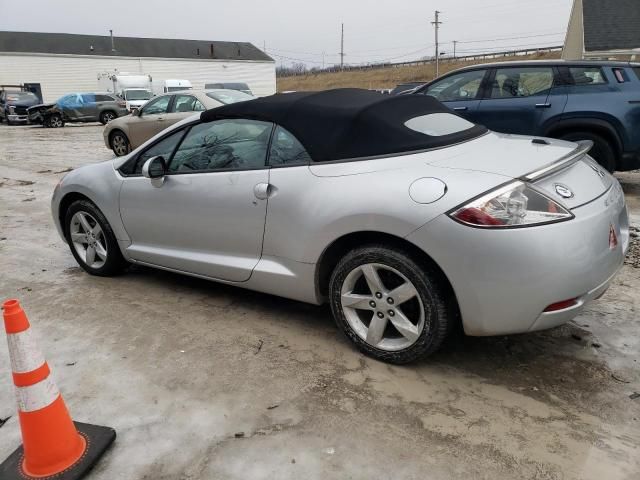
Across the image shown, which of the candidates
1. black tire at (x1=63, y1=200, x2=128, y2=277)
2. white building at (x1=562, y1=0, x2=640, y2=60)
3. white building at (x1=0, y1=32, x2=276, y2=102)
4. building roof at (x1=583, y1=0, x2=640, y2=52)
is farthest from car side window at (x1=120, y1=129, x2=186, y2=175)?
white building at (x1=0, y1=32, x2=276, y2=102)

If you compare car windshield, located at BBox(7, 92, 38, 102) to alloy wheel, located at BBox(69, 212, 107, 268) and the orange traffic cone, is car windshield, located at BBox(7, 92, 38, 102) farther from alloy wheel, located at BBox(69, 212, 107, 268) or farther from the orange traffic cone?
the orange traffic cone

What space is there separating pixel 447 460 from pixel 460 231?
103 centimetres

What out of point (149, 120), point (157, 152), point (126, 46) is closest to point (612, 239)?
point (157, 152)

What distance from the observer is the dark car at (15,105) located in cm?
2445

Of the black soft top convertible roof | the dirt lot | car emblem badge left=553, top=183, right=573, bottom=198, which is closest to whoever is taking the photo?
the dirt lot

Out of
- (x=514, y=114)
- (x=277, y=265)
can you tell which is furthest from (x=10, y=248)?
(x=514, y=114)

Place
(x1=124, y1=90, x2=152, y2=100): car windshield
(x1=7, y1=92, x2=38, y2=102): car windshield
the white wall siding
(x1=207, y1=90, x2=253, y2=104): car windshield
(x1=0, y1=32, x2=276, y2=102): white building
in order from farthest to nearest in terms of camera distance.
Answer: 1. (x1=0, y1=32, x2=276, y2=102): white building
2. the white wall siding
3. (x1=124, y1=90, x2=152, y2=100): car windshield
4. (x1=7, y1=92, x2=38, y2=102): car windshield
5. (x1=207, y1=90, x2=253, y2=104): car windshield

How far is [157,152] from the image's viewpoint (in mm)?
4031

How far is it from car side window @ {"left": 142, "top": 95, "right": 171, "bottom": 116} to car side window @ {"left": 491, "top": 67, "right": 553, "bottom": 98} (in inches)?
286

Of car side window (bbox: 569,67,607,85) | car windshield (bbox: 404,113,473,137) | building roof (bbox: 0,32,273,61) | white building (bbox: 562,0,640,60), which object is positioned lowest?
car windshield (bbox: 404,113,473,137)

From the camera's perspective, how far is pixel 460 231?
2.51 meters

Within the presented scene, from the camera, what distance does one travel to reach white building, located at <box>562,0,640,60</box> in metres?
23.4

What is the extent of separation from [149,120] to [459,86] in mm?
7172

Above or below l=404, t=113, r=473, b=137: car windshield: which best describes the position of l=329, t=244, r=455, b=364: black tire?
below
